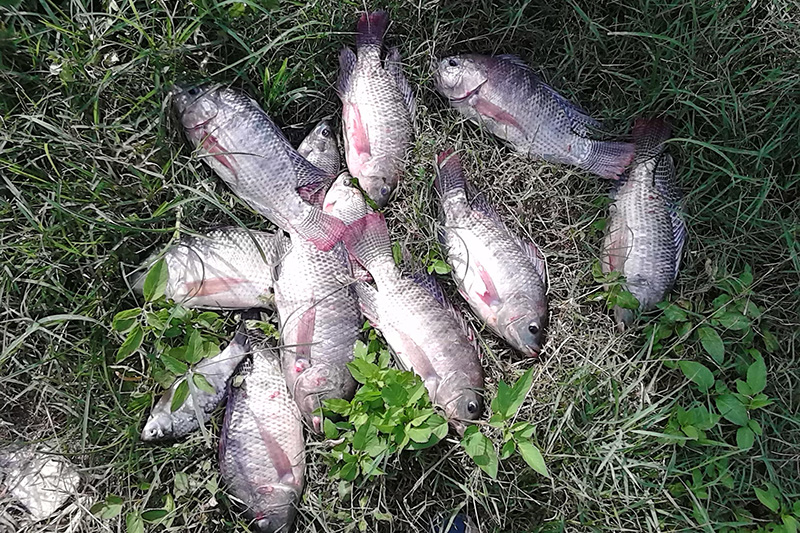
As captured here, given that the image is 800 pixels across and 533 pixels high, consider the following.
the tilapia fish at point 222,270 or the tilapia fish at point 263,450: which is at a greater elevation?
the tilapia fish at point 222,270

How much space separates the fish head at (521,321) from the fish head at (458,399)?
27 centimetres

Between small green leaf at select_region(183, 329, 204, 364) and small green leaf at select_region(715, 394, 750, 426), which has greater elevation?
small green leaf at select_region(183, 329, 204, 364)

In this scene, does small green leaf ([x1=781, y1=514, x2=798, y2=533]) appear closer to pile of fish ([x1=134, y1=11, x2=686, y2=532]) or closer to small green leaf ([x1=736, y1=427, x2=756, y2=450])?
small green leaf ([x1=736, y1=427, x2=756, y2=450])

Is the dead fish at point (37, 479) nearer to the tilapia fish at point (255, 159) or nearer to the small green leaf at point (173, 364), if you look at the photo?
the small green leaf at point (173, 364)

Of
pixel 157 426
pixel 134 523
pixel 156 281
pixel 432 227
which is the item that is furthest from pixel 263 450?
pixel 432 227

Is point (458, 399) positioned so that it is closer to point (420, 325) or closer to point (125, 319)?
point (420, 325)

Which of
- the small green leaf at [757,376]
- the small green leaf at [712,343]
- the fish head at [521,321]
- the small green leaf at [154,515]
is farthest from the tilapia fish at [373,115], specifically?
the small green leaf at [757,376]

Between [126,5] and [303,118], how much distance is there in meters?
0.84

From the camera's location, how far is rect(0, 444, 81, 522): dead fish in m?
2.28

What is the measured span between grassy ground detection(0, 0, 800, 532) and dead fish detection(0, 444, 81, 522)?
60 mm

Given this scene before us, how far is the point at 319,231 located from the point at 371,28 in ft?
3.05

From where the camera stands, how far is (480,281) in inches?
92.6

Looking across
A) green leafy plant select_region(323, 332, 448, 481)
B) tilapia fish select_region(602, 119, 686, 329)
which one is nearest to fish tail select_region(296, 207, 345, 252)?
green leafy plant select_region(323, 332, 448, 481)

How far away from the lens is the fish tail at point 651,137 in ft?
8.04
